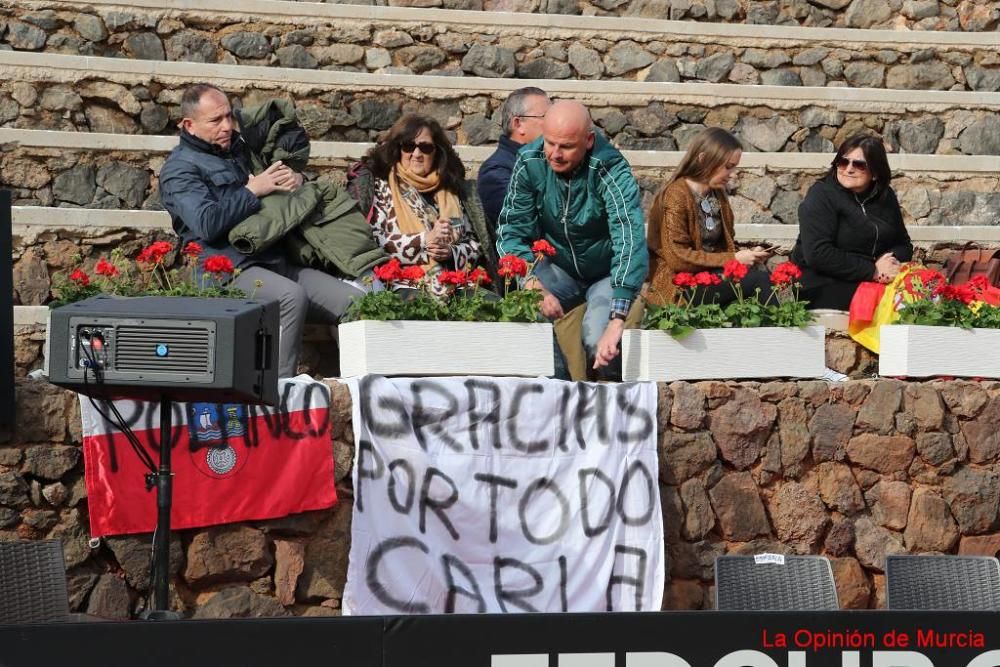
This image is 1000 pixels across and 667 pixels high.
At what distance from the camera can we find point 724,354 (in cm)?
717

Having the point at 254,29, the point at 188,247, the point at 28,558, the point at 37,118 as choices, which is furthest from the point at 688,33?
the point at 28,558

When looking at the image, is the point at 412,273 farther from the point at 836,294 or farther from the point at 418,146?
the point at 836,294

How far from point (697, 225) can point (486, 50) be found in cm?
288

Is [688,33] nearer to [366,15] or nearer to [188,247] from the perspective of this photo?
[366,15]

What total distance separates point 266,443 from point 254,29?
14.0 ft

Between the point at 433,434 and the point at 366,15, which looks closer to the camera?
the point at 433,434

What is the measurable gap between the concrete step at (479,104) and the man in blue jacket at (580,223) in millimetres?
2335

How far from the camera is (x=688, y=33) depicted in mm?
10750

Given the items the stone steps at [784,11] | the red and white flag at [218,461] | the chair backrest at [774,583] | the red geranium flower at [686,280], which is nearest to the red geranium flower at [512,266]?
the red geranium flower at [686,280]

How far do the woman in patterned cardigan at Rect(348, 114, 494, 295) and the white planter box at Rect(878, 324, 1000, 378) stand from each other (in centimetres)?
192

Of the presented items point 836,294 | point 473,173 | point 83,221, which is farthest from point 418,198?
point 836,294

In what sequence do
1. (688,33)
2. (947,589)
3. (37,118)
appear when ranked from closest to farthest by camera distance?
(947,589) < (37,118) < (688,33)

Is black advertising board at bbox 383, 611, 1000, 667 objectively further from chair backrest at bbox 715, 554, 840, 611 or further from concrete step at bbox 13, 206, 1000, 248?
concrete step at bbox 13, 206, 1000, 248

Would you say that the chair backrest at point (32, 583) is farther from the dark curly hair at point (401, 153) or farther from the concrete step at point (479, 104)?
the concrete step at point (479, 104)
